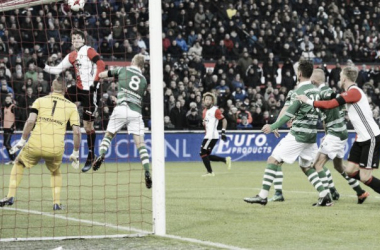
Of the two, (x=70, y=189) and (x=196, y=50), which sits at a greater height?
(x=196, y=50)

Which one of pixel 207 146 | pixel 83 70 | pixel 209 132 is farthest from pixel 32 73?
pixel 83 70

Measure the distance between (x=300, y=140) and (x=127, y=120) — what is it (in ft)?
12.0

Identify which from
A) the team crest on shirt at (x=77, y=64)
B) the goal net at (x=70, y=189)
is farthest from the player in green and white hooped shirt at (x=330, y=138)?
the team crest on shirt at (x=77, y=64)

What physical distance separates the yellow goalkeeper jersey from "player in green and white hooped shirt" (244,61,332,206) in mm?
2842

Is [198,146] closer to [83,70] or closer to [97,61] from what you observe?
[83,70]

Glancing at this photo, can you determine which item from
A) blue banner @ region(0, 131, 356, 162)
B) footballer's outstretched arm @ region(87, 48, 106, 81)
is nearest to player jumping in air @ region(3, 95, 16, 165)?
blue banner @ region(0, 131, 356, 162)

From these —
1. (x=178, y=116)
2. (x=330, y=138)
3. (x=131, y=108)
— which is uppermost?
(x=178, y=116)

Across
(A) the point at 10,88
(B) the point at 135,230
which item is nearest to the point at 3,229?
(B) the point at 135,230

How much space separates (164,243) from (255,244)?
0.96 m

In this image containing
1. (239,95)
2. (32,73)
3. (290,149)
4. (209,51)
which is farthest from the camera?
(209,51)

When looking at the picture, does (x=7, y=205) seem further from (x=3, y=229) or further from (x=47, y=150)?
(x=3, y=229)

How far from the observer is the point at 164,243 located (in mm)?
8461

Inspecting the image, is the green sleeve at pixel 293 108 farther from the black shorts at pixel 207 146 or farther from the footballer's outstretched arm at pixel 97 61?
the black shorts at pixel 207 146

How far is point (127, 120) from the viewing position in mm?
14305
